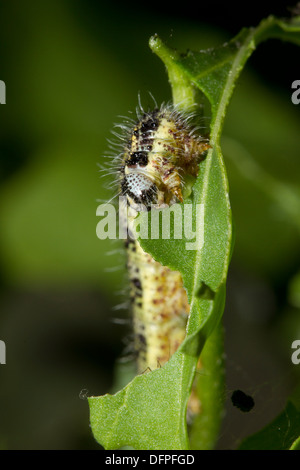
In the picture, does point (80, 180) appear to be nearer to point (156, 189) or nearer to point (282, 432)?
point (156, 189)

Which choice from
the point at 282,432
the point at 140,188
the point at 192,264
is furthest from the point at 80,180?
the point at 282,432

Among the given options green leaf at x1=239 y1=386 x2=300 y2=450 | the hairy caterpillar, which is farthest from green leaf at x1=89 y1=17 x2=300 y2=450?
green leaf at x1=239 y1=386 x2=300 y2=450

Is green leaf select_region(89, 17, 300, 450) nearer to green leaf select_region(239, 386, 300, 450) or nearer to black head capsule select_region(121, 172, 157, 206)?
black head capsule select_region(121, 172, 157, 206)

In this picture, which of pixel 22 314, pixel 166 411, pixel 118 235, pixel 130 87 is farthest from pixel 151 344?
pixel 130 87

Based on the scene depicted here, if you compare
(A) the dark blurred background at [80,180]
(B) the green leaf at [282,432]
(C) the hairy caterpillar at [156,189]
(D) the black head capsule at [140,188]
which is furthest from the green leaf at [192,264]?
(A) the dark blurred background at [80,180]
